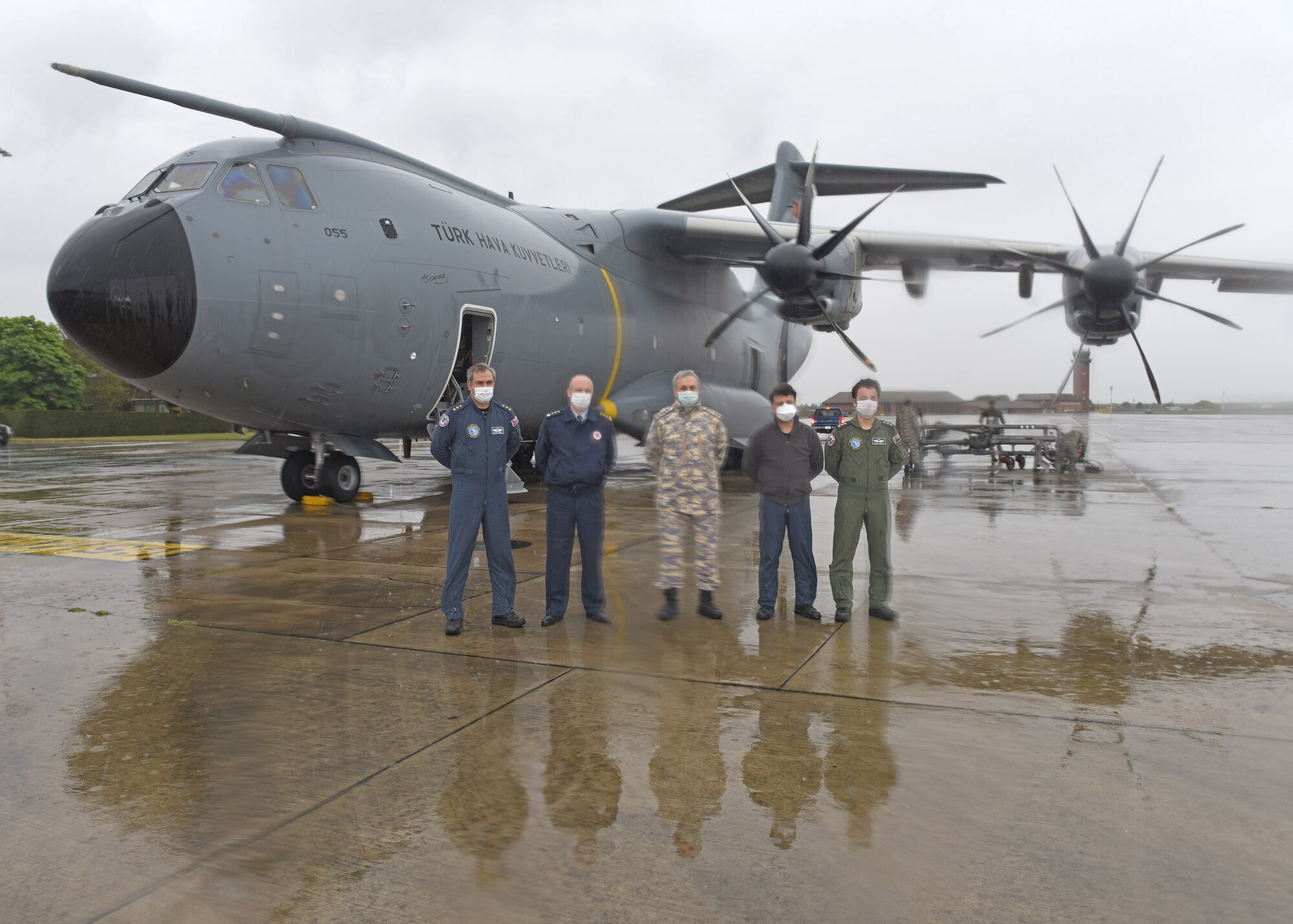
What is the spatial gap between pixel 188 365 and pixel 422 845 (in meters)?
7.79

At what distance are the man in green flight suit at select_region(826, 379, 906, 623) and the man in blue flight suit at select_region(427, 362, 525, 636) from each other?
7.14ft

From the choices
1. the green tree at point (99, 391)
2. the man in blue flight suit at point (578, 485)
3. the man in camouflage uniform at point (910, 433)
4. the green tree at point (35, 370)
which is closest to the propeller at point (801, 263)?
the man in camouflage uniform at point (910, 433)

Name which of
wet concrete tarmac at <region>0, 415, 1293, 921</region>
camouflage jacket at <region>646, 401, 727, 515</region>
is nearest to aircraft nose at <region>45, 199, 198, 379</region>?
wet concrete tarmac at <region>0, 415, 1293, 921</region>

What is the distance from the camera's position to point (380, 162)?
11734 millimetres

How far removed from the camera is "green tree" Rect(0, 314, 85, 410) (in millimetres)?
58875

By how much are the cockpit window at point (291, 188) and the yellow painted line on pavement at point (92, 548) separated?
385 centimetres

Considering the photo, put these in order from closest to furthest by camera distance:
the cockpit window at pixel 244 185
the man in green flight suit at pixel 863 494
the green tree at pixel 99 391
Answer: the man in green flight suit at pixel 863 494, the cockpit window at pixel 244 185, the green tree at pixel 99 391

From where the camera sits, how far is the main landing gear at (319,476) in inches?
479

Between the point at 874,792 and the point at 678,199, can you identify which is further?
the point at 678,199

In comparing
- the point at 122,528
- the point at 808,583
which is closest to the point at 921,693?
the point at 808,583

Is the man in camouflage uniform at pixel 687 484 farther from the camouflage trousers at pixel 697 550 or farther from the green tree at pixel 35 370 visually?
the green tree at pixel 35 370

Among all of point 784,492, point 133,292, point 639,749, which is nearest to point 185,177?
point 133,292

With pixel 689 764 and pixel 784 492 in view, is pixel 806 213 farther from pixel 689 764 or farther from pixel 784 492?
pixel 689 764

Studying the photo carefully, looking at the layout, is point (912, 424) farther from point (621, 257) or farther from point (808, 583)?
point (808, 583)
